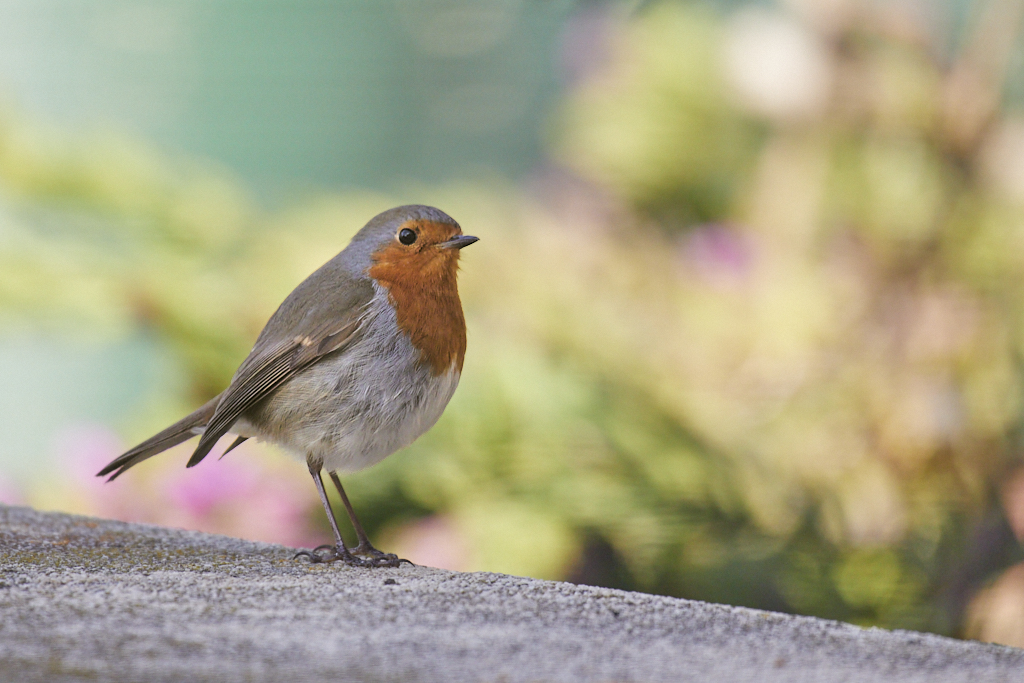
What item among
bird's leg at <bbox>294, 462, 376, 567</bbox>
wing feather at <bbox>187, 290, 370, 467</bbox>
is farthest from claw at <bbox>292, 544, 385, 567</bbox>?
wing feather at <bbox>187, 290, 370, 467</bbox>

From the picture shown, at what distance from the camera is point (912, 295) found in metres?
2.91

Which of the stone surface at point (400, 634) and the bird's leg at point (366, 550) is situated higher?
the stone surface at point (400, 634)

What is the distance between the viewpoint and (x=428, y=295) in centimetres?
205

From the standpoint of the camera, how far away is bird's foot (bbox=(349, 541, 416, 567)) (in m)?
1.96

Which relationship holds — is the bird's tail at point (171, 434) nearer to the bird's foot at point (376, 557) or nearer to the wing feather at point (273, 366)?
the wing feather at point (273, 366)

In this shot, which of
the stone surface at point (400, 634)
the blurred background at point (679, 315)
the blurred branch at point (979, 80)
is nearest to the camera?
the stone surface at point (400, 634)

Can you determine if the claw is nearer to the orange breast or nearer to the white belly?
the white belly

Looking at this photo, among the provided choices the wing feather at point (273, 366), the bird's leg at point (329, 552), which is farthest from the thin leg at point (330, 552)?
the wing feather at point (273, 366)

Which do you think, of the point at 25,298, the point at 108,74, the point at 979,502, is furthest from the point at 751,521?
the point at 108,74

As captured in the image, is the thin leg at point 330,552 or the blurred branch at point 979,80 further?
the blurred branch at point 979,80

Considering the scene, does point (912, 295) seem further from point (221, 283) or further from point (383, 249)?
point (221, 283)

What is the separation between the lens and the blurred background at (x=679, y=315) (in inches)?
93.5

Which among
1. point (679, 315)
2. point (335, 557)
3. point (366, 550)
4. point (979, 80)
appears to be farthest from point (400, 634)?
point (979, 80)

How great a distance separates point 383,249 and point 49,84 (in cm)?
312
